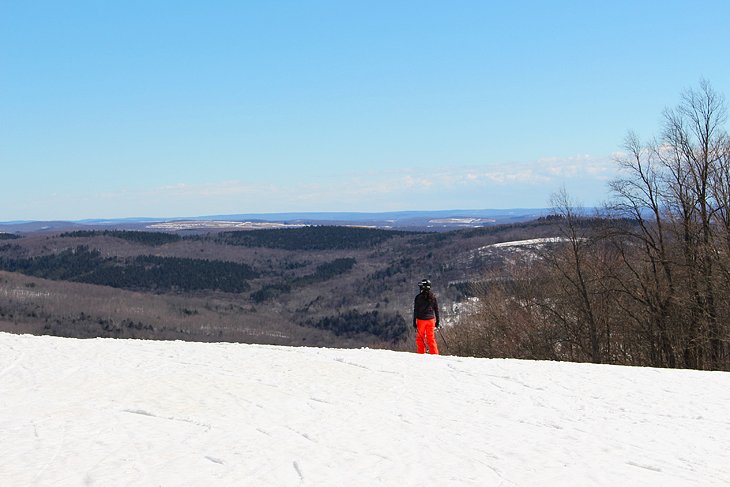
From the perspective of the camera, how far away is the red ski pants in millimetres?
16656

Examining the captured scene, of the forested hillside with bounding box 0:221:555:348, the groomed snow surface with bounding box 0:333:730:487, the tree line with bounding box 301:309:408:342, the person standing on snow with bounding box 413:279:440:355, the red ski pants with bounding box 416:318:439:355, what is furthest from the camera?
the forested hillside with bounding box 0:221:555:348

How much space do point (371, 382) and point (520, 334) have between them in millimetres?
30892

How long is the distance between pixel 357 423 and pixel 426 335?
8.25 m

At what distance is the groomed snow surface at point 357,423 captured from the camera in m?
6.74

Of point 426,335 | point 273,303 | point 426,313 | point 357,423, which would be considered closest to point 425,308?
point 426,313

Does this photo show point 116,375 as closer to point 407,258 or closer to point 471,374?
point 471,374

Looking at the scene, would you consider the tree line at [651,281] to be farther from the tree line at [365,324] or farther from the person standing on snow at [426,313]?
the tree line at [365,324]

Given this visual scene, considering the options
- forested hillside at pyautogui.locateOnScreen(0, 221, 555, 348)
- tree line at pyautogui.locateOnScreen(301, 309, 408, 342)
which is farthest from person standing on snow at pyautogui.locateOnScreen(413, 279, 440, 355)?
tree line at pyautogui.locateOnScreen(301, 309, 408, 342)

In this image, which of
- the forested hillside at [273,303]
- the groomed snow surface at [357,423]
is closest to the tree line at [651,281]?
the groomed snow surface at [357,423]

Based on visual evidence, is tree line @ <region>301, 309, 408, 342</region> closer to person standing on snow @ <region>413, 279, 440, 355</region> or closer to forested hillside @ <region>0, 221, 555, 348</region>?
forested hillside @ <region>0, 221, 555, 348</region>

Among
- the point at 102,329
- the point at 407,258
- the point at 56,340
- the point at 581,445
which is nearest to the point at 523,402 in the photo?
the point at 581,445

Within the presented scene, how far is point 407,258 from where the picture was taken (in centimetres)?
18950

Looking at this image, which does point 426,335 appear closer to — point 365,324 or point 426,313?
point 426,313

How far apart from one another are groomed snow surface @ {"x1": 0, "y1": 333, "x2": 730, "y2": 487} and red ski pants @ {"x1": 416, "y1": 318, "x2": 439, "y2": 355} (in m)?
1.88
